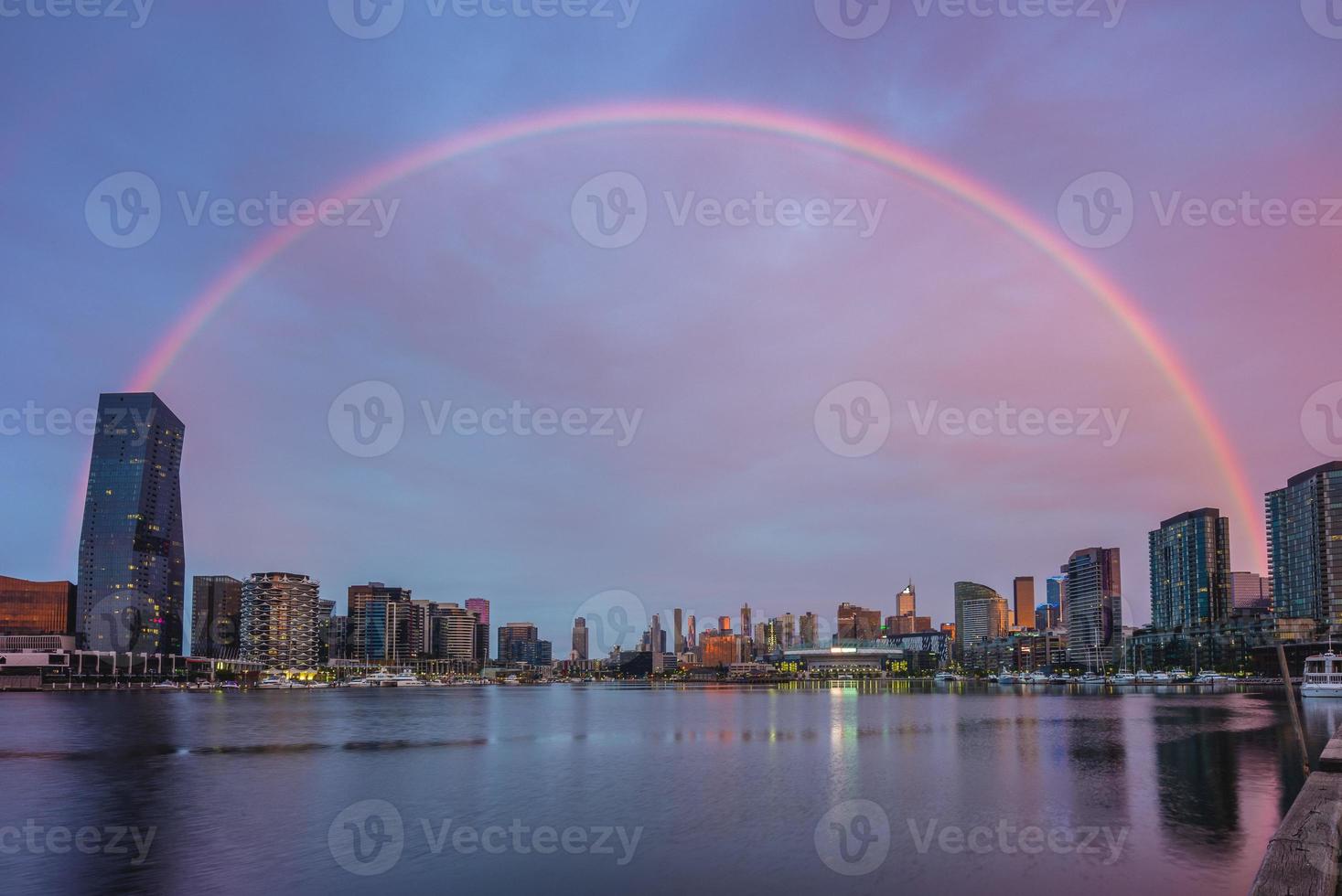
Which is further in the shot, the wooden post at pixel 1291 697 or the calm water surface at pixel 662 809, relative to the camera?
the calm water surface at pixel 662 809

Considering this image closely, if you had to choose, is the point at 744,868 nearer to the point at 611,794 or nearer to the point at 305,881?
the point at 305,881

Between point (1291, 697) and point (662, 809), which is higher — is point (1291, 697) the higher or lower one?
the higher one

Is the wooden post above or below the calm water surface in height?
above

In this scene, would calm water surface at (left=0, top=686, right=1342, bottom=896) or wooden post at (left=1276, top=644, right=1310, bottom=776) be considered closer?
wooden post at (left=1276, top=644, right=1310, bottom=776)

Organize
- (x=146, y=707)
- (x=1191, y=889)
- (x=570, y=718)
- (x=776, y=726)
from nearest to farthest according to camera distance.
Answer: (x=1191, y=889) → (x=776, y=726) → (x=570, y=718) → (x=146, y=707)

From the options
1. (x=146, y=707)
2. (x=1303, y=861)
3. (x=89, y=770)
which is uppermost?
(x=1303, y=861)

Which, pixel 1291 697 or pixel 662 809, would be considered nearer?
pixel 1291 697

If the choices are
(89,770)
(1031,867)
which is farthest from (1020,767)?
(89,770)

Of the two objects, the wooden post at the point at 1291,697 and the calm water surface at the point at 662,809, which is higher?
the wooden post at the point at 1291,697
